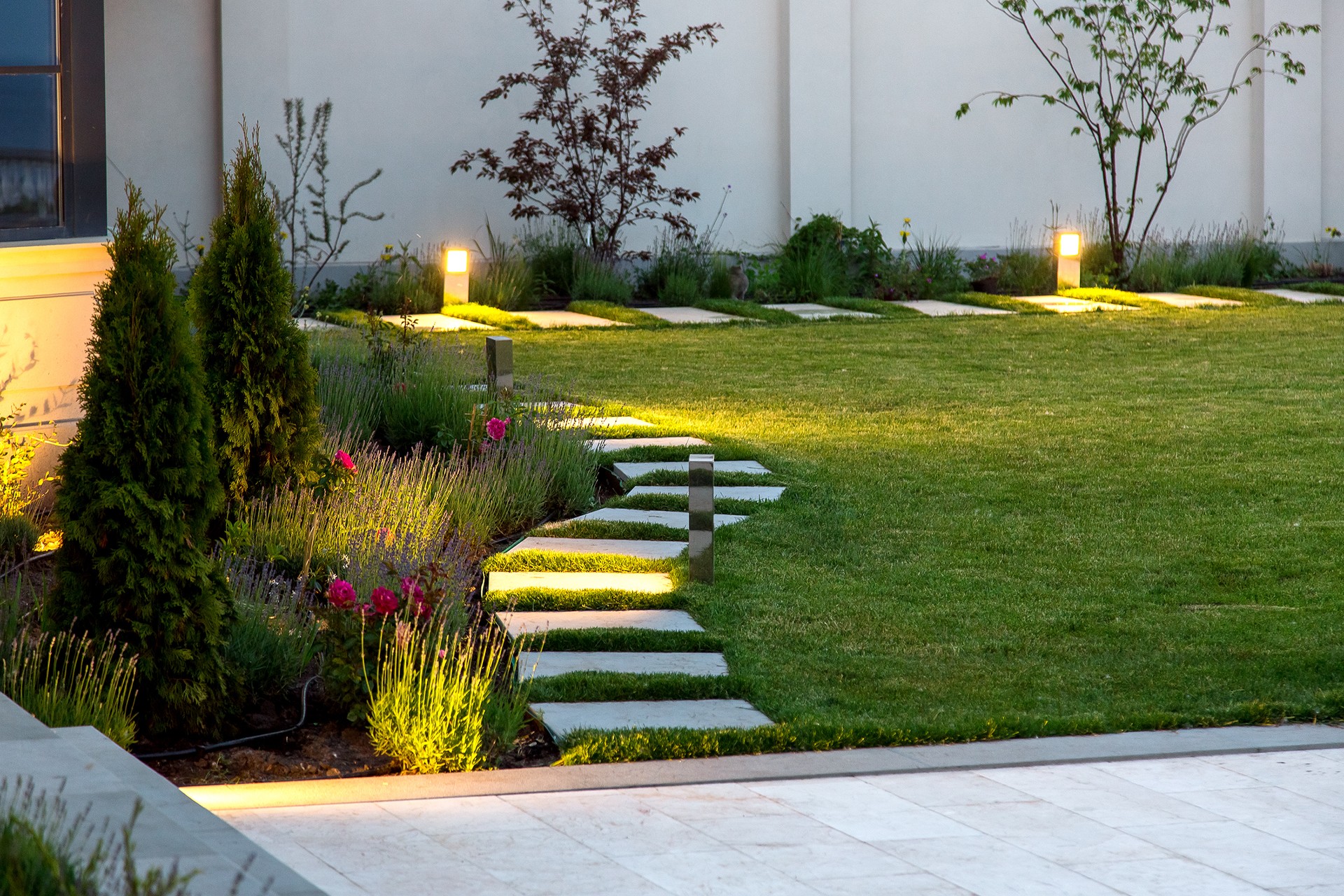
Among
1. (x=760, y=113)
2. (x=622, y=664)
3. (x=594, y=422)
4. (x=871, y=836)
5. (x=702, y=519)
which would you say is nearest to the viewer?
(x=871, y=836)

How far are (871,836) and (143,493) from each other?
2.07m

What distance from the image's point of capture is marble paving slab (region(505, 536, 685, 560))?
19.4ft

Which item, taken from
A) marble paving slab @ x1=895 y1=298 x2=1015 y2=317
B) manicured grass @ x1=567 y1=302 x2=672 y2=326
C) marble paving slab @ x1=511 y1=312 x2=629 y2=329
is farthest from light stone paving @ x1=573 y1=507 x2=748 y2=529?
marble paving slab @ x1=895 y1=298 x2=1015 y2=317

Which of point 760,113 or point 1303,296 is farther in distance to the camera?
point 760,113

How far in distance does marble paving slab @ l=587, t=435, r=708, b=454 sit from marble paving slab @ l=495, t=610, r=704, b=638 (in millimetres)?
2272

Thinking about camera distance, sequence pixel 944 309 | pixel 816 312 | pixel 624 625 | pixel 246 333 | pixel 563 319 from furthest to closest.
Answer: pixel 944 309, pixel 816 312, pixel 563 319, pixel 246 333, pixel 624 625

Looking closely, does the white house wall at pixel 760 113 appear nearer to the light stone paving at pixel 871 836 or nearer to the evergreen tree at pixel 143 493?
the evergreen tree at pixel 143 493

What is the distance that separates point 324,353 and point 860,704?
4635mm

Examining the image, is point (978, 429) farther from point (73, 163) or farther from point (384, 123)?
point (384, 123)

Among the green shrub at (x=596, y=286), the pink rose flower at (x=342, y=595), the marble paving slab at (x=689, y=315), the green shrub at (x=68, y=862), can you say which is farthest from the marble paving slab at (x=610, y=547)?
the green shrub at (x=596, y=286)

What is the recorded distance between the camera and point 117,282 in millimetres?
4043

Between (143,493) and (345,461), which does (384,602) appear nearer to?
(143,493)

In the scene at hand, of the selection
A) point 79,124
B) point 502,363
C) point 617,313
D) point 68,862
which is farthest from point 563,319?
point 68,862

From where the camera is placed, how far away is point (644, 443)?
7.80m
